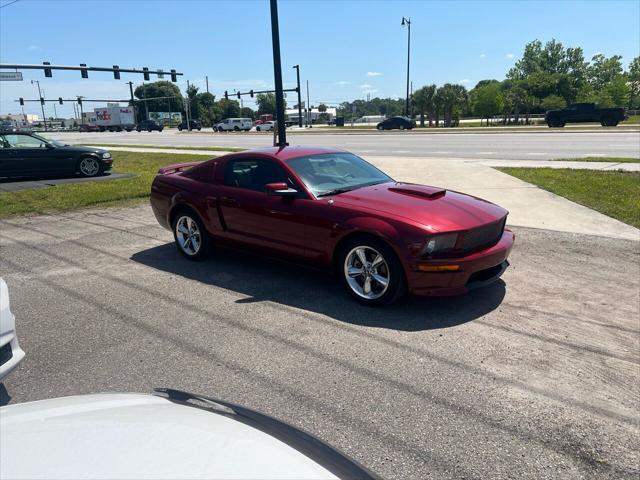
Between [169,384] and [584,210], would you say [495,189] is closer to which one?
[584,210]

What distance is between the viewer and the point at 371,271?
→ 4660mm

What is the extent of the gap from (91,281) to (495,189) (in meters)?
8.22

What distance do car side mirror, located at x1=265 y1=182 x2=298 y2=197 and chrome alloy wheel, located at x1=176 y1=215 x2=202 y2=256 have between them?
5.16ft

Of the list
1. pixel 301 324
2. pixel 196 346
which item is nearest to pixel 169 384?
pixel 196 346

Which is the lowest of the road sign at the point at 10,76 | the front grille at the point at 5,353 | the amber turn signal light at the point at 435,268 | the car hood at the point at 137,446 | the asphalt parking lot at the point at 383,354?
the asphalt parking lot at the point at 383,354

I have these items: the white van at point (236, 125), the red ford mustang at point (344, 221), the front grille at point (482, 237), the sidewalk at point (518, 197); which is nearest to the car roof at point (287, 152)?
the red ford mustang at point (344, 221)

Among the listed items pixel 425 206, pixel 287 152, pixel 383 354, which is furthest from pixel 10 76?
pixel 383 354

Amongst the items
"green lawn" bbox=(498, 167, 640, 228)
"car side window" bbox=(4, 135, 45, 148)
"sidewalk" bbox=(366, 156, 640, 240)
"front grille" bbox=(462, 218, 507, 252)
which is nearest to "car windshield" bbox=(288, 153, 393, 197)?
"front grille" bbox=(462, 218, 507, 252)

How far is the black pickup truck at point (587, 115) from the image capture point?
3784 centimetres

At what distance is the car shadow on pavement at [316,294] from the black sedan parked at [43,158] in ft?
31.6

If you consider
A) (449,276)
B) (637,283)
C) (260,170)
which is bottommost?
(637,283)

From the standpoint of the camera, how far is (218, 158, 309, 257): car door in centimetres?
519

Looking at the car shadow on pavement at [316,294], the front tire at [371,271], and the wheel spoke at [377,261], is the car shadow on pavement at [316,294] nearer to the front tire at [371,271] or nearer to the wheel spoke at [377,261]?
the front tire at [371,271]

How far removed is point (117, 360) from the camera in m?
3.75
